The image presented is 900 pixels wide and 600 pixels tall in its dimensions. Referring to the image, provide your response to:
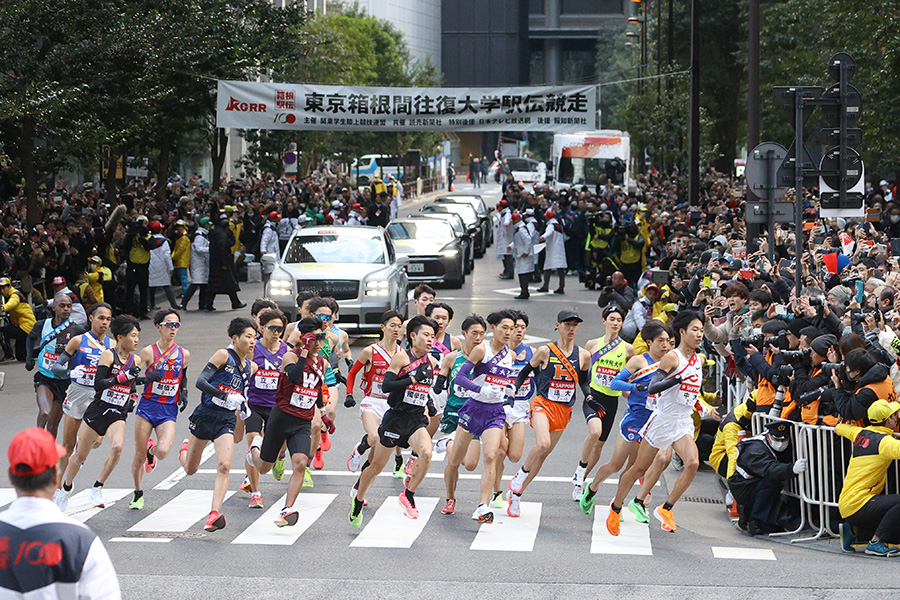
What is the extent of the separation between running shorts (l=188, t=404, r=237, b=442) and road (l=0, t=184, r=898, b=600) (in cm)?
74

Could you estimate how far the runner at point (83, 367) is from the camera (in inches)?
442

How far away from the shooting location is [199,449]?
10.8 metres

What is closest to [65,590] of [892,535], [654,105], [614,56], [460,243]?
[892,535]

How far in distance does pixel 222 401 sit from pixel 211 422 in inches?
7.9

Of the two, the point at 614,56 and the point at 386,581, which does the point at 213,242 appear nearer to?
the point at 386,581

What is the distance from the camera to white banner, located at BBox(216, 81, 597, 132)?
99.5 ft

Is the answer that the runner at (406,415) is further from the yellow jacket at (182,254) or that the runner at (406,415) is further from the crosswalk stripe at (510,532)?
the yellow jacket at (182,254)

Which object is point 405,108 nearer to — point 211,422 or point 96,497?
point 96,497

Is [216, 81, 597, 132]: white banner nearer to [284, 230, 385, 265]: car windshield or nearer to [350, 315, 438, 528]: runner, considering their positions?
[284, 230, 385, 265]: car windshield

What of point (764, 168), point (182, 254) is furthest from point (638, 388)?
point (182, 254)

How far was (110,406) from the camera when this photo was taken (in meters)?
11.1

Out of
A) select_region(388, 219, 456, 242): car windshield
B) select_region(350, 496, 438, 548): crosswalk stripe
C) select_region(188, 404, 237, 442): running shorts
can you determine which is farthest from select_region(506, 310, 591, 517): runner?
select_region(388, 219, 456, 242): car windshield

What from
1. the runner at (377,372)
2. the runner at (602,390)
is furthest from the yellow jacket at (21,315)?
the runner at (602,390)

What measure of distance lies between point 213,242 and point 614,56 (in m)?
80.0
